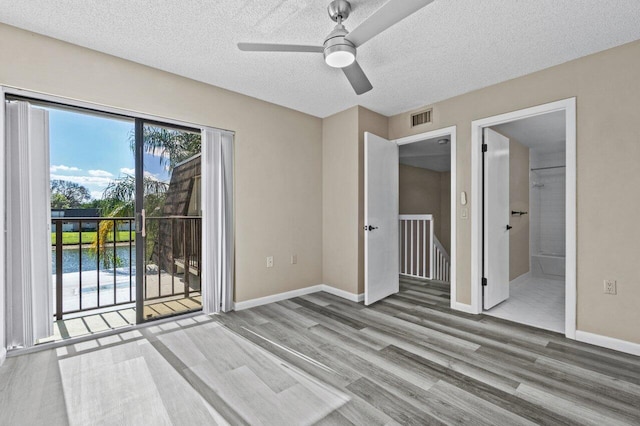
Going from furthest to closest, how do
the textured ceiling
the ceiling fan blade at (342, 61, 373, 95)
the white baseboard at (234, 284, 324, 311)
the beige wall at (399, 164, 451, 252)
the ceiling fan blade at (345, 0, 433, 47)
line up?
the beige wall at (399, 164, 451, 252)
the white baseboard at (234, 284, 324, 311)
the ceiling fan blade at (342, 61, 373, 95)
the textured ceiling
the ceiling fan blade at (345, 0, 433, 47)

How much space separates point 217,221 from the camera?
3.30m

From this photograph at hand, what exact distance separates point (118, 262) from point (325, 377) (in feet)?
9.91

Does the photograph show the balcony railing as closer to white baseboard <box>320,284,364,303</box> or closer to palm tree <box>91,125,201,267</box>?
palm tree <box>91,125,201,267</box>

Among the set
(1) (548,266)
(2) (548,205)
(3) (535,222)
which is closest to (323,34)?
(1) (548,266)

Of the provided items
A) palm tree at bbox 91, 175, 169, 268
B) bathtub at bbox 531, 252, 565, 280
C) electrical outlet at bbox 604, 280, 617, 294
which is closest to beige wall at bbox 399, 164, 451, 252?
bathtub at bbox 531, 252, 565, 280

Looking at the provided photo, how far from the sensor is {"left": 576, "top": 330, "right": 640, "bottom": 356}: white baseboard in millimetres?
2363

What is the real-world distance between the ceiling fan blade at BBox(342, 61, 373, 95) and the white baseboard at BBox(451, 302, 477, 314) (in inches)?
105

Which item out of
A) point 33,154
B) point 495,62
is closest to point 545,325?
point 495,62

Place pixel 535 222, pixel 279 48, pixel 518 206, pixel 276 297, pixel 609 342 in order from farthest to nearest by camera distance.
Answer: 1. pixel 535 222
2. pixel 518 206
3. pixel 276 297
4. pixel 609 342
5. pixel 279 48

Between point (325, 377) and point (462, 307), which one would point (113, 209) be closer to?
point (325, 377)

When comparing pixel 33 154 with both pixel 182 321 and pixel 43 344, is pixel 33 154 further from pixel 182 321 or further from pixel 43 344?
pixel 182 321

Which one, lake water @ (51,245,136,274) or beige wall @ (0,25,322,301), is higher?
beige wall @ (0,25,322,301)

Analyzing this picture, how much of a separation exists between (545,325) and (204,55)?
Result: 4211 mm

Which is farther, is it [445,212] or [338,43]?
[445,212]
